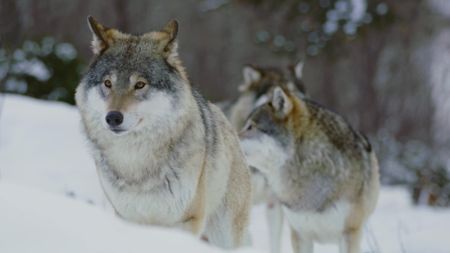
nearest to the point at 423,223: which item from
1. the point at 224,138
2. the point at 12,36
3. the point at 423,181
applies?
the point at 423,181

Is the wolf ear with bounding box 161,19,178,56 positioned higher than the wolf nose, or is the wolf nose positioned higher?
the wolf ear with bounding box 161,19,178,56

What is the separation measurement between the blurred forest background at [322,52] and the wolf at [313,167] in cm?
447

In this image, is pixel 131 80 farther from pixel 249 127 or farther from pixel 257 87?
pixel 257 87

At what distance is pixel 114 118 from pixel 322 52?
12.1m

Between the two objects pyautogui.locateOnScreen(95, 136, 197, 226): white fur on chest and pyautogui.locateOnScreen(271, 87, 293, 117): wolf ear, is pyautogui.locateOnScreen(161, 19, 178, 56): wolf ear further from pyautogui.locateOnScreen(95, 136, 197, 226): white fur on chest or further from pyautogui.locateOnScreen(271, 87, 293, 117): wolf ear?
pyautogui.locateOnScreen(271, 87, 293, 117): wolf ear

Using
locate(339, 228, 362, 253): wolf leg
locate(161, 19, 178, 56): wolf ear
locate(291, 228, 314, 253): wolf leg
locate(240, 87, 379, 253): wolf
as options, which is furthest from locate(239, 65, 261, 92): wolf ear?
locate(161, 19, 178, 56): wolf ear

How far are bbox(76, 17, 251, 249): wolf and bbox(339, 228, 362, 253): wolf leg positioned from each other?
133 centimetres

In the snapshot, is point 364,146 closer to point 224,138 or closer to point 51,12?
point 224,138

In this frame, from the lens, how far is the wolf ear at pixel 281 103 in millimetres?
6414

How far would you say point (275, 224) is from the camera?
748 centimetres

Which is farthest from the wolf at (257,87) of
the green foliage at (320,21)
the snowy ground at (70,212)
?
the green foliage at (320,21)

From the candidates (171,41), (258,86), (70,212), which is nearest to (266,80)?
(258,86)

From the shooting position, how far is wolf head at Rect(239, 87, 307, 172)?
6.33 metres

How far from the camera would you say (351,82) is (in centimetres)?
2264
